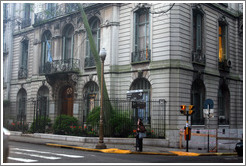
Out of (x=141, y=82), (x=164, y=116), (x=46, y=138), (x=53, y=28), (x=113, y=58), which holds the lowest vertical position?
(x=46, y=138)

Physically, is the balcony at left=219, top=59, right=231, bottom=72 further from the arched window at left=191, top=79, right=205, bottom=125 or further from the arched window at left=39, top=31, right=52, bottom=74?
the arched window at left=39, top=31, right=52, bottom=74

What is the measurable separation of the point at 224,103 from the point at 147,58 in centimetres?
784

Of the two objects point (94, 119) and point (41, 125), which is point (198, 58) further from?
point (41, 125)

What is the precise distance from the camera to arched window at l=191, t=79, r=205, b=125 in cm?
2384

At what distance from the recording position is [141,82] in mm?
23781

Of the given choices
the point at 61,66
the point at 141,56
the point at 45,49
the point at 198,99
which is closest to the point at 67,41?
the point at 61,66

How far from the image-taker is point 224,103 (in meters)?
27.0

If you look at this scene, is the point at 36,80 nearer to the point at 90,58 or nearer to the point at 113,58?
the point at 90,58

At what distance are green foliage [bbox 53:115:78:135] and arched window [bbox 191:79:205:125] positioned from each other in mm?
8027

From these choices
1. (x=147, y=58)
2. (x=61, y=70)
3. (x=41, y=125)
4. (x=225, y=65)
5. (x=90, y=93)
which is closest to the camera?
(x=147, y=58)

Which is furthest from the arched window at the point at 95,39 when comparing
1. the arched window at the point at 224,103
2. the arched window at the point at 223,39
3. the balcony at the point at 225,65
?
the arched window at the point at 224,103

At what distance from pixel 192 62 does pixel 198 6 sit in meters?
4.01

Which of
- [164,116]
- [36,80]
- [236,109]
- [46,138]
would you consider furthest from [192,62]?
[36,80]


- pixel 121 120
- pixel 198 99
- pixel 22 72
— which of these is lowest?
pixel 121 120
